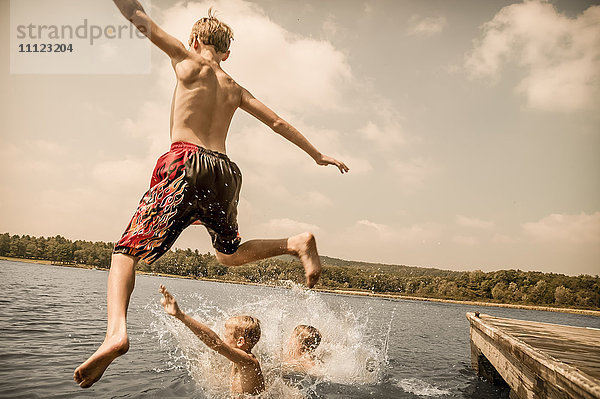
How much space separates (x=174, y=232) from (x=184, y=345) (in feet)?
13.2

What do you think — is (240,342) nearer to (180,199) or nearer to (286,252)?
(286,252)

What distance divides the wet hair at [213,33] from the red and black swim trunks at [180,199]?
998 mm

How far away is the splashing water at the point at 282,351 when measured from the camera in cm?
559

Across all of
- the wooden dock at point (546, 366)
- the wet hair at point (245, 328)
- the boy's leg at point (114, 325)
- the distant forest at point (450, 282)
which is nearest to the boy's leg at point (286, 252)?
the boy's leg at point (114, 325)

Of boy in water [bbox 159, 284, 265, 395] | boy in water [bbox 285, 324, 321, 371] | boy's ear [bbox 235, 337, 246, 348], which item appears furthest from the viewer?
boy in water [bbox 285, 324, 321, 371]

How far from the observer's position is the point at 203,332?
3537mm

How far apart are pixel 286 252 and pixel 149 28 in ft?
6.58

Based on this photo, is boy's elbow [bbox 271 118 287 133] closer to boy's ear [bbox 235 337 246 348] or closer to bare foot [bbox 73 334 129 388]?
bare foot [bbox 73 334 129 388]

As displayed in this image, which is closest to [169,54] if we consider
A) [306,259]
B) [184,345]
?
[306,259]

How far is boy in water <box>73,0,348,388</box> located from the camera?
8.81 feet

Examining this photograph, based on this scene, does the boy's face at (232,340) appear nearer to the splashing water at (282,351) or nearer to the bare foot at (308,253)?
the splashing water at (282,351)

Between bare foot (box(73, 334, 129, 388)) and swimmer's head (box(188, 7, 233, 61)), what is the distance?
7.84ft

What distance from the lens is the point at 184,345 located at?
638cm

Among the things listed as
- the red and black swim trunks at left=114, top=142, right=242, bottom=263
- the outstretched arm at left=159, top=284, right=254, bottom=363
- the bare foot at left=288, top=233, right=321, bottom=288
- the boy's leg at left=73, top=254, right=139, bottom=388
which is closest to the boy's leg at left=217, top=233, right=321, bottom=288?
the bare foot at left=288, top=233, right=321, bottom=288
